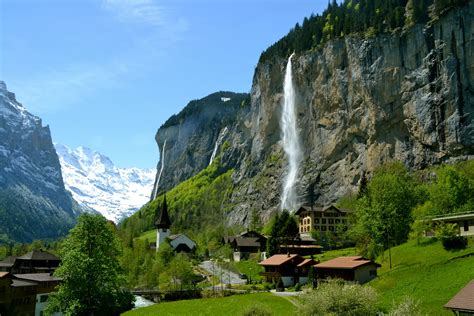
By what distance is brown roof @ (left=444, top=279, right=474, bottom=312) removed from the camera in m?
37.0

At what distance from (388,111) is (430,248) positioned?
75.4 meters

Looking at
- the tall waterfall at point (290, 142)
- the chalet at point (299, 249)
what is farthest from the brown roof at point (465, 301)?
the tall waterfall at point (290, 142)

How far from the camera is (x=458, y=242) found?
2382 inches

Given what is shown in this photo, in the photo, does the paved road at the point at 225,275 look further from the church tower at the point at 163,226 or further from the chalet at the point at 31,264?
the chalet at the point at 31,264

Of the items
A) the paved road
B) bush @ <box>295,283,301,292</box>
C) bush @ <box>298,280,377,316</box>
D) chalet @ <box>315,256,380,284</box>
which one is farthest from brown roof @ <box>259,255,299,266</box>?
bush @ <box>298,280,377,316</box>

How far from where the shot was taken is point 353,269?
64.5 metres

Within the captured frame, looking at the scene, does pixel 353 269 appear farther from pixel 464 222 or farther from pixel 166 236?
pixel 166 236

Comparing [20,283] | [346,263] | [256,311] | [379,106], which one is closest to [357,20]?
[379,106]

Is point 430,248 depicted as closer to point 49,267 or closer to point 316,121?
point 49,267

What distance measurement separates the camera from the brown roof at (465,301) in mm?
36969

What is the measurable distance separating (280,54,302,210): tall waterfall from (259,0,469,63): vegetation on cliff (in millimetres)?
10960

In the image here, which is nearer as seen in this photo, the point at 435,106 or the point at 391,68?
the point at 435,106

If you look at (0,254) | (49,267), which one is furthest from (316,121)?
(0,254)

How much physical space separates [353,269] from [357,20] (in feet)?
362
